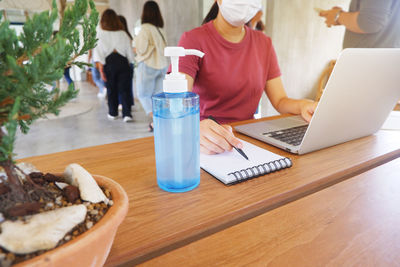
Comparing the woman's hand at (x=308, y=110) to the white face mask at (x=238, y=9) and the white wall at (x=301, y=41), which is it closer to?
the white face mask at (x=238, y=9)

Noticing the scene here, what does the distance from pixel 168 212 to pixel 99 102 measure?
501 centimetres

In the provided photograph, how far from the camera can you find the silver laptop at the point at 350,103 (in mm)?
563

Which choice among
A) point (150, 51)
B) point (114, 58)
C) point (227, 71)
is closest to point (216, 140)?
point (227, 71)

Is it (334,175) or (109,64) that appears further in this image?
(109,64)

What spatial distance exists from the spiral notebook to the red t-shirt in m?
0.55

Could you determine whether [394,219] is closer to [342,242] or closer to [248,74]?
[342,242]

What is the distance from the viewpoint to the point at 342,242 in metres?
0.40

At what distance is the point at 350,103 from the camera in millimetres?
637

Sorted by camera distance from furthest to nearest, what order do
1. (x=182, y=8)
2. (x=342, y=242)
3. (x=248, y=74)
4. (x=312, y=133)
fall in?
(x=182, y=8), (x=248, y=74), (x=312, y=133), (x=342, y=242)

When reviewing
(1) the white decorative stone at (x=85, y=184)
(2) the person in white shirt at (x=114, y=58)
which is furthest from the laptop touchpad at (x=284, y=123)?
(2) the person in white shirt at (x=114, y=58)

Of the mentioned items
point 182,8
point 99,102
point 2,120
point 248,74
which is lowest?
point 99,102

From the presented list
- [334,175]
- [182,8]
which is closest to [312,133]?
[334,175]

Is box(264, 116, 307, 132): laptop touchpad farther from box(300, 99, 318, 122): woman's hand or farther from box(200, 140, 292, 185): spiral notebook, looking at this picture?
box(200, 140, 292, 185): spiral notebook

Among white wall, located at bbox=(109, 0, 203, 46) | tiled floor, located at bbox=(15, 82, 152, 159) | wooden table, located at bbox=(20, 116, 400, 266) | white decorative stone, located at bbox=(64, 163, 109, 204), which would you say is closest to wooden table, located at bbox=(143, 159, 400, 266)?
wooden table, located at bbox=(20, 116, 400, 266)
